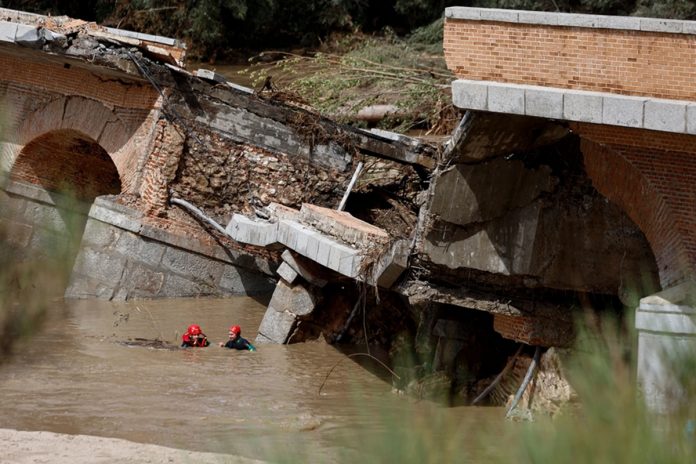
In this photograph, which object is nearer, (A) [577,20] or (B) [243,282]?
(A) [577,20]

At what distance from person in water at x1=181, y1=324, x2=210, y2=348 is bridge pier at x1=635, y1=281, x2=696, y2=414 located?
5545 millimetres

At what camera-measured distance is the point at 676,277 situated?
28.0 feet

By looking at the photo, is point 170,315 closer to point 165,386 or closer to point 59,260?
point 165,386

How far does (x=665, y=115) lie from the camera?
24.9 feet

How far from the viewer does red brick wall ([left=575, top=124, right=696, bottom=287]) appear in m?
8.24

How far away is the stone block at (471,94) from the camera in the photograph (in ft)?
27.6

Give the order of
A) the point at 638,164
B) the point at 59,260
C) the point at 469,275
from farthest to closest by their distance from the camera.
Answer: the point at 469,275, the point at 638,164, the point at 59,260

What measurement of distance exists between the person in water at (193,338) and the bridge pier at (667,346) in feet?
18.2

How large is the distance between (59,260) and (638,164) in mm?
4946

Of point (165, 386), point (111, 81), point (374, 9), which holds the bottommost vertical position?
point (165, 386)

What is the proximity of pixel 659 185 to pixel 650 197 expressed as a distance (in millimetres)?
186

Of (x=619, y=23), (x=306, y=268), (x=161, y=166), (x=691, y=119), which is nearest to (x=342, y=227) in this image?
(x=306, y=268)

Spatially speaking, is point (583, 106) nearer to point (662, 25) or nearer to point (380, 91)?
point (662, 25)

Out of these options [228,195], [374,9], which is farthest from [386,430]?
[374,9]
